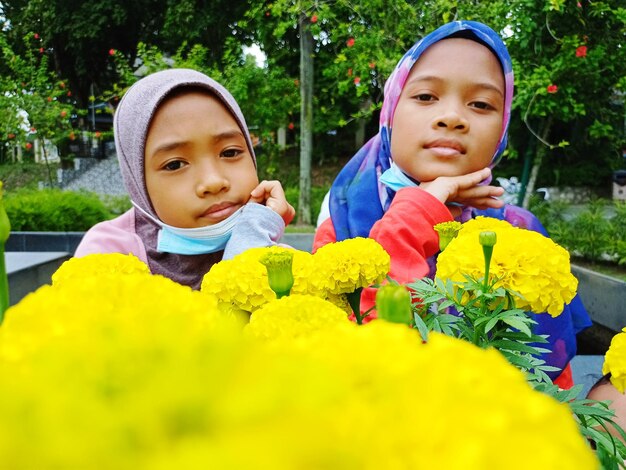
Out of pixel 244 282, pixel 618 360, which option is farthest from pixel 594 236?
pixel 244 282

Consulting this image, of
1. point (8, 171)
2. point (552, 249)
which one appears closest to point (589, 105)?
point (552, 249)

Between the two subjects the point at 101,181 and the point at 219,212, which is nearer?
the point at 219,212

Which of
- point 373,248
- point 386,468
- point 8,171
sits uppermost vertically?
point 386,468

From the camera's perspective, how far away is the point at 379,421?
146 millimetres

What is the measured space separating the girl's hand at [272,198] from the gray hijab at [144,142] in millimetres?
173

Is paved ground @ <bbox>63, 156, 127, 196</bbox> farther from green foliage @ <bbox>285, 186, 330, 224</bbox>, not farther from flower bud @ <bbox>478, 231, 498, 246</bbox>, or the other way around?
flower bud @ <bbox>478, 231, 498, 246</bbox>

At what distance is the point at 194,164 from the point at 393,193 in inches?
19.4

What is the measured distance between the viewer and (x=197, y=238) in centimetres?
123

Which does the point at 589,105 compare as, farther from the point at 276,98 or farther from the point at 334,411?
the point at 334,411

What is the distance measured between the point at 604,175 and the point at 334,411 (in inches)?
528

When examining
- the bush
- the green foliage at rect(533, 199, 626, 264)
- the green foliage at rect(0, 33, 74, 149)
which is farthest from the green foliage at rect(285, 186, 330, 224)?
the green foliage at rect(0, 33, 74, 149)

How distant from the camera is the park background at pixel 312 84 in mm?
5477

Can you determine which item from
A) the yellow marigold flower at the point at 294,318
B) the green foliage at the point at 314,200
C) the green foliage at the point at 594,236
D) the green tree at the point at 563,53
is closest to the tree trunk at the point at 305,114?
the green foliage at the point at 314,200

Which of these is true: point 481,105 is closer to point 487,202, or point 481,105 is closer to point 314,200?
point 487,202
